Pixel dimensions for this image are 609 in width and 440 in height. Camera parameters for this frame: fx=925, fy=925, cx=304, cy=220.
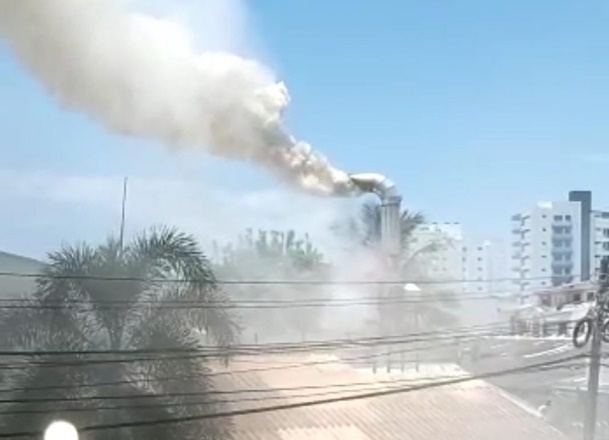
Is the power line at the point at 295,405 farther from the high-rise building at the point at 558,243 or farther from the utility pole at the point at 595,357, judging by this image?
the high-rise building at the point at 558,243

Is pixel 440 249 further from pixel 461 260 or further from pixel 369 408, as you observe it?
pixel 369 408

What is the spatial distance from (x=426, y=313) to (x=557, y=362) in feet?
2.51

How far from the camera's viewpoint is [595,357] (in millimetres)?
4098

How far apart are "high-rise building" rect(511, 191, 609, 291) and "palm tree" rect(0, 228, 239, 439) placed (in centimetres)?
145

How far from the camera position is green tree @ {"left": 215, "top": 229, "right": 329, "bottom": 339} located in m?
3.71

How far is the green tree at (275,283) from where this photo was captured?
3705 mm

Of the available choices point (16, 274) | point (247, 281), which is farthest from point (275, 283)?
point (16, 274)

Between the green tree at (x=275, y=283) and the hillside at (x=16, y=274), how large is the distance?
2.36 feet

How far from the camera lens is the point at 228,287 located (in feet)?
12.1

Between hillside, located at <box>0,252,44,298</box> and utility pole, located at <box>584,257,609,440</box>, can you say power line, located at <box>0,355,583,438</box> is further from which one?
hillside, located at <box>0,252,44,298</box>

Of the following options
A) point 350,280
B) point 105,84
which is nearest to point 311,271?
point 350,280

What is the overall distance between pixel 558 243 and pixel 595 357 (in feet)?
1.85

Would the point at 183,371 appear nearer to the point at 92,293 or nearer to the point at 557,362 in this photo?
the point at 92,293

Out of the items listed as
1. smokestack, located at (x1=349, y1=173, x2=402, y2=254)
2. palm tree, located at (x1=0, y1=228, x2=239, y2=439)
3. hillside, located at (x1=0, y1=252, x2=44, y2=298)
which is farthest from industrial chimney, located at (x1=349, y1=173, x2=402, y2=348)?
hillside, located at (x1=0, y1=252, x2=44, y2=298)
